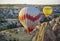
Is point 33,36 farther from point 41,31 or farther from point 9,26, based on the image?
point 9,26

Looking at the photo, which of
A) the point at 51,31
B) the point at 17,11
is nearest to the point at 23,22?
the point at 17,11

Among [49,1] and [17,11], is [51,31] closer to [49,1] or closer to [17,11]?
[49,1]

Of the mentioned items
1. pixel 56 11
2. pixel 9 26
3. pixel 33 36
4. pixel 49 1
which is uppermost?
pixel 49 1

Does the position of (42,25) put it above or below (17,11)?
below

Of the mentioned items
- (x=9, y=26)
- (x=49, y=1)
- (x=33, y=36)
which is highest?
(x=49, y=1)

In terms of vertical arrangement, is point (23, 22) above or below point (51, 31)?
above

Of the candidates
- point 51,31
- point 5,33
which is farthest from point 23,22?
point 51,31
